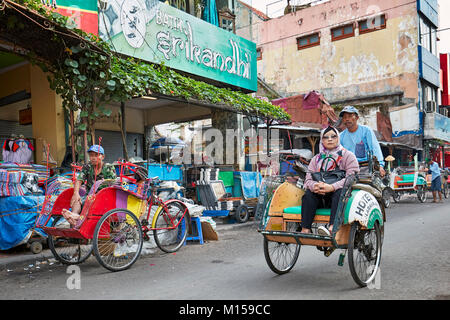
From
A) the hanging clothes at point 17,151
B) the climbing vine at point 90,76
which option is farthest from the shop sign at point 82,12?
the hanging clothes at point 17,151

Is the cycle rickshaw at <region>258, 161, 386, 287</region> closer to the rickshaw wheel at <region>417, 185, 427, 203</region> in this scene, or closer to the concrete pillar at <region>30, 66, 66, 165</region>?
the concrete pillar at <region>30, 66, 66, 165</region>

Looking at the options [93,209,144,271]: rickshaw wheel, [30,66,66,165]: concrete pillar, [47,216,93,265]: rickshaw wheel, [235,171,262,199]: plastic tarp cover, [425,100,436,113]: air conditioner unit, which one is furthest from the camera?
[425,100,436,113]: air conditioner unit

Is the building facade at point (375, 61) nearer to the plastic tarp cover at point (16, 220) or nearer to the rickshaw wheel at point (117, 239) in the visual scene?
the rickshaw wheel at point (117, 239)

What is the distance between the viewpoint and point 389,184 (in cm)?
1652

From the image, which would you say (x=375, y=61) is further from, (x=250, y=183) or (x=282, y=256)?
(x=282, y=256)

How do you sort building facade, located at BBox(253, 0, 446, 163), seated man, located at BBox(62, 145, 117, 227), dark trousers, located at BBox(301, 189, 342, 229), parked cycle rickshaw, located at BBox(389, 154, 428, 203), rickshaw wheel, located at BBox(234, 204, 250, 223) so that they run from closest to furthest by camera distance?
dark trousers, located at BBox(301, 189, 342, 229) → seated man, located at BBox(62, 145, 117, 227) → rickshaw wheel, located at BBox(234, 204, 250, 223) → parked cycle rickshaw, located at BBox(389, 154, 428, 203) → building facade, located at BBox(253, 0, 446, 163)

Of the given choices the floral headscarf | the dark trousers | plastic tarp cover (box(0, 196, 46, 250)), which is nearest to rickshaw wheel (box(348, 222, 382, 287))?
the dark trousers

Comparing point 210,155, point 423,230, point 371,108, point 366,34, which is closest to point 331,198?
point 423,230

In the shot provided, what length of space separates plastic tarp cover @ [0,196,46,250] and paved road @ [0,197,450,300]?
2.38ft

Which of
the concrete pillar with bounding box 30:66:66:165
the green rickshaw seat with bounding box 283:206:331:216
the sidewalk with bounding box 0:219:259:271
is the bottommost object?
the sidewalk with bounding box 0:219:259:271

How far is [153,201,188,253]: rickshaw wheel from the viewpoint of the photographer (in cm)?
663

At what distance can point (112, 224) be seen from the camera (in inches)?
219

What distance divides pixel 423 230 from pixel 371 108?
1744 centimetres

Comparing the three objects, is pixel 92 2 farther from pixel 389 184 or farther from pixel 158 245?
pixel 389 184
